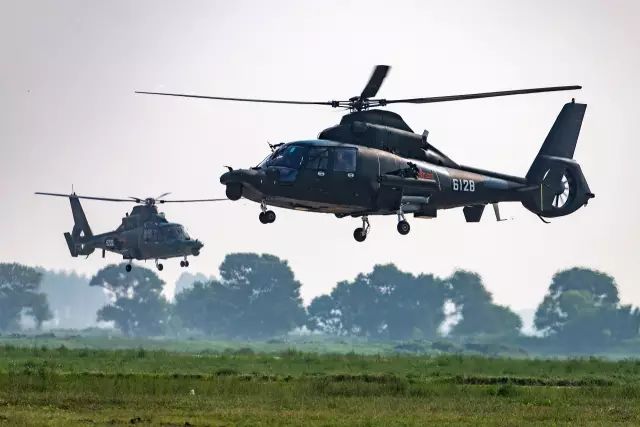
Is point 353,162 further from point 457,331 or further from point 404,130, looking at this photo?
point 457,331

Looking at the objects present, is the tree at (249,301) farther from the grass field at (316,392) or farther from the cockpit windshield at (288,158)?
the cockpit windshield at (288,158)

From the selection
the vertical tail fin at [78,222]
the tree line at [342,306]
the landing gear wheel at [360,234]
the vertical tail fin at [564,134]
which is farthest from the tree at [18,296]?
the landing gear wheel at [360,234]

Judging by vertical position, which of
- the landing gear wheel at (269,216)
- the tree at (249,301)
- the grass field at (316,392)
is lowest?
the grass field at (316,392)

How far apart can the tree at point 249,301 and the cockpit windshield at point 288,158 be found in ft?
381

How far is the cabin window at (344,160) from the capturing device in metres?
47.1

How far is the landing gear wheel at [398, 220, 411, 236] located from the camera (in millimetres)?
47844

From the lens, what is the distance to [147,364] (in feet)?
189

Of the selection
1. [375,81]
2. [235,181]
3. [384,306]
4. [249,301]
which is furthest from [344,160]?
[249,301]

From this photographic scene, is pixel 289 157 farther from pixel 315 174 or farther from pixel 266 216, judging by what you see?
pixel 266 216

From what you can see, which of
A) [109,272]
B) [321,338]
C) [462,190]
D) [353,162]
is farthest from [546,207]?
[109,272]

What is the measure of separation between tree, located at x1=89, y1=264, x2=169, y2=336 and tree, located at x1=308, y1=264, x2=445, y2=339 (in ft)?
73.6

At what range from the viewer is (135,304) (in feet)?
589

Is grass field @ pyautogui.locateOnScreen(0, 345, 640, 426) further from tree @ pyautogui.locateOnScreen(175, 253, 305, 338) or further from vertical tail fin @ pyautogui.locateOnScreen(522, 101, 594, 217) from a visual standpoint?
tree @ pyautogui.locateOnScreen(175, 253, 305, 338)

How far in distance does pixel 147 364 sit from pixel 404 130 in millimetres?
15730
